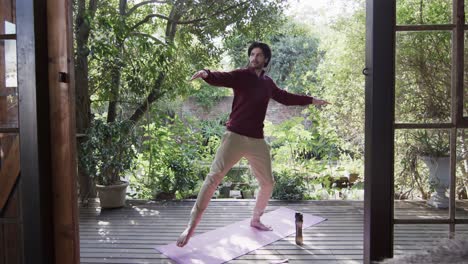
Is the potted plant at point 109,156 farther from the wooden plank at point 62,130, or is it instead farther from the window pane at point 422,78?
the window pane at point 422,78

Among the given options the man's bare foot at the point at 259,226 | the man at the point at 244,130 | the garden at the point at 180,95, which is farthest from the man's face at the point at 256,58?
the garden at the point at 180,95

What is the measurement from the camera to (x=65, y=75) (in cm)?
199

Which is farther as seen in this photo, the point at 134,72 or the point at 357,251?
the point at 134,72

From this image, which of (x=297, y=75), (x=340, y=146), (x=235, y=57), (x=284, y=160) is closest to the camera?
(x=284, y=160)

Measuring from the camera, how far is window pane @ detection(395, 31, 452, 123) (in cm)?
188

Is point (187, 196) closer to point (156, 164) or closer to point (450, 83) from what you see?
point (156, 164)

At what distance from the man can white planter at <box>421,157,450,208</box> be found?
1497 mm

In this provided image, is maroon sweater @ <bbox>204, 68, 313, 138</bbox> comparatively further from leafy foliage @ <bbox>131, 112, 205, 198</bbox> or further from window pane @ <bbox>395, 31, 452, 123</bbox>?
leafy foliage @ <bbox>131, 112, 205, 198</bbox>

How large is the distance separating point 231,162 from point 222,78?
0.67 metres

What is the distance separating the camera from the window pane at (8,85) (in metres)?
1.96

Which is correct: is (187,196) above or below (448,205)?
below

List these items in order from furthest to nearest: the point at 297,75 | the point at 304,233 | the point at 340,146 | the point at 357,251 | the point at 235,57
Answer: the point at 297,75
the point at 235,57
the point at 340,146
the point at 304,233
the point at 357,251

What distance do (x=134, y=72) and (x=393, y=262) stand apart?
4153mm

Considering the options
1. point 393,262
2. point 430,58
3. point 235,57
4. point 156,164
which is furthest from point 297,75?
point 393,262
